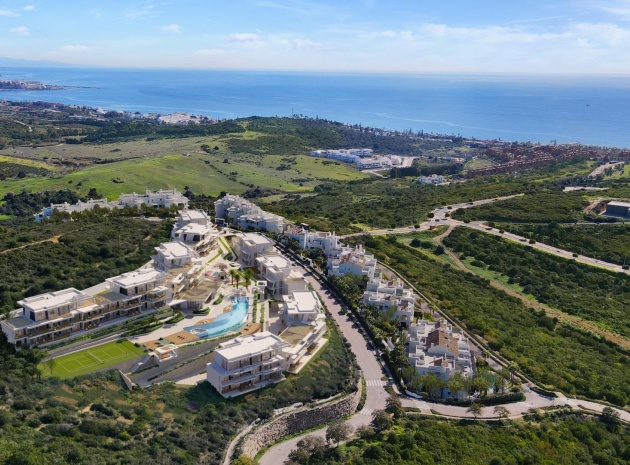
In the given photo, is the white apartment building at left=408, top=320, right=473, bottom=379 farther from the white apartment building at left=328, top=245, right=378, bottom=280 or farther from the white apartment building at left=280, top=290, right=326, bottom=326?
the white apartment building at left=328, top=245, right=378, bottom=280

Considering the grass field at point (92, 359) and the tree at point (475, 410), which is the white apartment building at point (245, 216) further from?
the tree at point (475, 410)

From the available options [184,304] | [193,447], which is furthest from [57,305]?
[193,447]

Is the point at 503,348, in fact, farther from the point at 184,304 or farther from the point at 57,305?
the point at 57,305

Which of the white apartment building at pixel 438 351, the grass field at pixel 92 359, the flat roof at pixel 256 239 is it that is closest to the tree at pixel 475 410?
the white apartment building at pixel 438 351

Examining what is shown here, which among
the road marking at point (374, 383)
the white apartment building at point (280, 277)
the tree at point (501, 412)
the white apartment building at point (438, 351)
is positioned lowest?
the tree at point (501, 412)

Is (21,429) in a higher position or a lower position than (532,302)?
higher

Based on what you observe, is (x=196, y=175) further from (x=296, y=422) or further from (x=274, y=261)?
(x=296, y=422)

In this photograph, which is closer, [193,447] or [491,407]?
[193,447]
